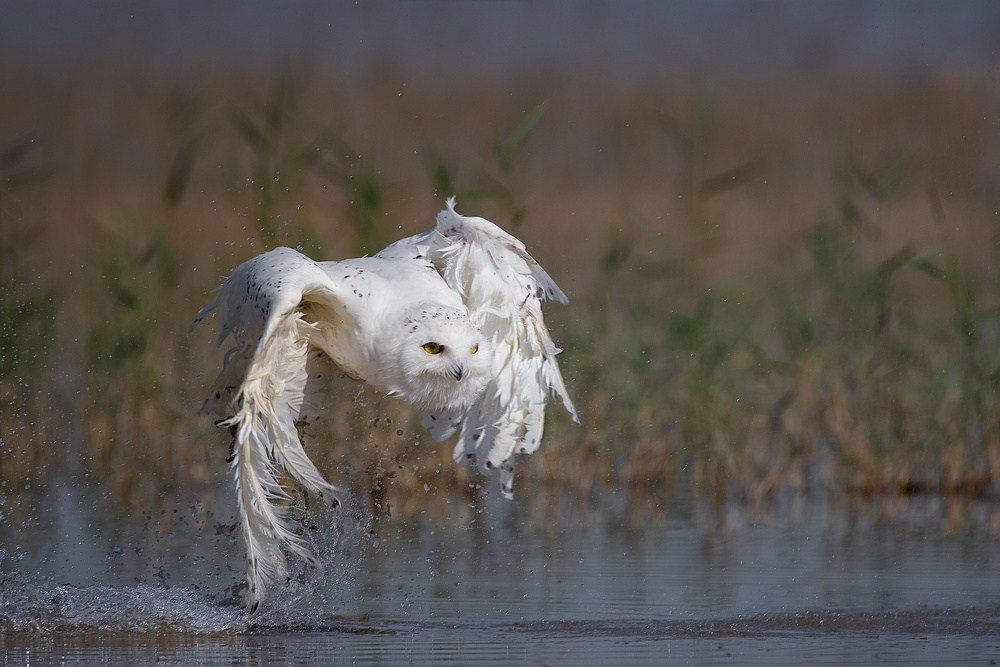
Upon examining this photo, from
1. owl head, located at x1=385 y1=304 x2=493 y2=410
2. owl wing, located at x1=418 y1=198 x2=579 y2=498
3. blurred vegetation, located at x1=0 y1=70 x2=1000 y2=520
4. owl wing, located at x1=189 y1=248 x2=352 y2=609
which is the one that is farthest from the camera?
blurred vegetation, located at x1=0 y1=70 x2=1000 y2=520

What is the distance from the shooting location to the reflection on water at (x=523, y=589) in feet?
16.0

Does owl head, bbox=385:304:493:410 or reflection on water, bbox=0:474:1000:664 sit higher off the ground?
owl head, bbox=385:304:493:410

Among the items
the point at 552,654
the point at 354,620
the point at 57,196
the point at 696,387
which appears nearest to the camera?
the point at 552,654

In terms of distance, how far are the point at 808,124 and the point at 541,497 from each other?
1411 centimetres

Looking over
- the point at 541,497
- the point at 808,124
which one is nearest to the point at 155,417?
the point at 541,497

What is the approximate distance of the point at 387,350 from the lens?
518cm

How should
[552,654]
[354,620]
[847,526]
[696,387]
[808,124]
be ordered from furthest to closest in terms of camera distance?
[808,124]
[696,387]
[847,526]
[354,620]
[552,654]

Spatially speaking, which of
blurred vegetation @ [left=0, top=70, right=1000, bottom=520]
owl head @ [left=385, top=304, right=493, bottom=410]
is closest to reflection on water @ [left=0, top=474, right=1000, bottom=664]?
blurred vegetation @ [left=0, top=70, right=1000, bottom=520]

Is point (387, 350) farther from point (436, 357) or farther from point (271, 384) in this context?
point (271, 384)

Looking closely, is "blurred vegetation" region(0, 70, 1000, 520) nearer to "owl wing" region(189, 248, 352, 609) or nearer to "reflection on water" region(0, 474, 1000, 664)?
"reflection on water" region(0, 474, 1000, 664)

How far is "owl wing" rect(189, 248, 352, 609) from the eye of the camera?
4.85 metres

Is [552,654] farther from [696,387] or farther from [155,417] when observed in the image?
[155,417]

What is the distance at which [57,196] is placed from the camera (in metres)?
12.5

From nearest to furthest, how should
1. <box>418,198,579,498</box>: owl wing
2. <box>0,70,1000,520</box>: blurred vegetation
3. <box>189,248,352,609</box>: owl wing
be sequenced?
1. <box>189,248,352,609</box>: owl wing
2. <box>418,198,579,498</box>: owl wing
3. <box>0,70,1000,520</box>: blurred vegetation
